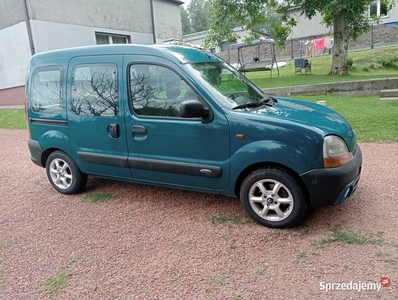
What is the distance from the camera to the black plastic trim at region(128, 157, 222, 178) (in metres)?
3.64

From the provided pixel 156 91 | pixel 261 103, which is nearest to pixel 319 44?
pixel 261 103

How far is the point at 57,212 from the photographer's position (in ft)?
14.3

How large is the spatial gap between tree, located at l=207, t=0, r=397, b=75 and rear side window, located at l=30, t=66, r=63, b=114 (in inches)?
451

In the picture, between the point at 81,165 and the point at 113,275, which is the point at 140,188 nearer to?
the point at 81,165

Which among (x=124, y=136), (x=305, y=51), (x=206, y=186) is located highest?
(x=305, y=51)

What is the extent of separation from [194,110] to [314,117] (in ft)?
4.31

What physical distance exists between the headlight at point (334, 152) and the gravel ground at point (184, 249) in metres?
0.72

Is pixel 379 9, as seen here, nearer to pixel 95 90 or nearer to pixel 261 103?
pixel 261 103

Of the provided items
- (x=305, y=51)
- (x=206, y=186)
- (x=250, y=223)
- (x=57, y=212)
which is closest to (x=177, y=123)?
(x=206, y=186)

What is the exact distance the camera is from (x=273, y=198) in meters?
3.44

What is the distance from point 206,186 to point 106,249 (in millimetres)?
1261

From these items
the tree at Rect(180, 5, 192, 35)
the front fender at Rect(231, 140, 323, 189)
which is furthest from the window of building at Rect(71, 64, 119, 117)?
the tree at Rect(180, 5, 192, 35)

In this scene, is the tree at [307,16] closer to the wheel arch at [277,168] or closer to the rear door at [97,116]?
the rear door at [97,116]

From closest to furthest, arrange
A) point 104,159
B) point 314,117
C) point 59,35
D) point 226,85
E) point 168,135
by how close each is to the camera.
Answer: point 314,117 → point 168,135 → point 226,85 → point 104,159 → point 59,35
